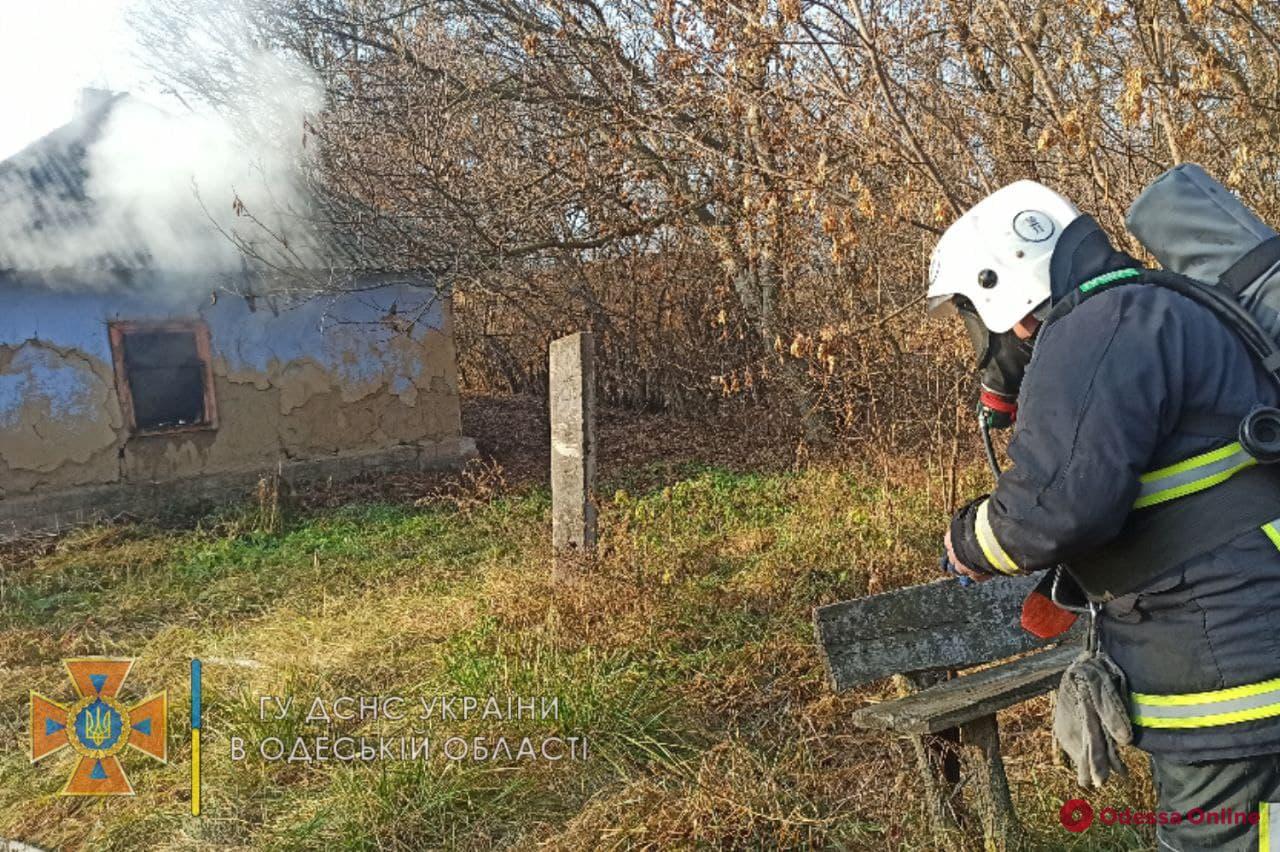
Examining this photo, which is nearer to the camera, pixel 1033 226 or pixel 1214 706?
pixel 1214 706

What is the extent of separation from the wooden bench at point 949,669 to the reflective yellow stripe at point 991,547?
0.81 m

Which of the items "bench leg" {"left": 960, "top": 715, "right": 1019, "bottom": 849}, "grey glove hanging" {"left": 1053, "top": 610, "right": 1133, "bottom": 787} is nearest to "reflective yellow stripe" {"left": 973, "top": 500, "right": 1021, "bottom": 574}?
"grey glove hanging" {"left": 1053, "top": 610, "right": 1133, "bottom": 787}

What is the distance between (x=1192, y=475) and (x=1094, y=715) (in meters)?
0.58

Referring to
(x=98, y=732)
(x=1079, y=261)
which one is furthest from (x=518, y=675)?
(x=1079, y=261)

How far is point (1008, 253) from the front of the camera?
2.20m

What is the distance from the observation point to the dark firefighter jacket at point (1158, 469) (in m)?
1.82

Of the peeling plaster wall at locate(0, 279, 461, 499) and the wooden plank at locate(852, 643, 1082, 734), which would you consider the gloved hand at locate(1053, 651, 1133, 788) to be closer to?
the wooden plank at locate(852, 643, 1082, 734)

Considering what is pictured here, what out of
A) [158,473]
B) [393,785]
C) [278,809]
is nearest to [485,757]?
[393,785]

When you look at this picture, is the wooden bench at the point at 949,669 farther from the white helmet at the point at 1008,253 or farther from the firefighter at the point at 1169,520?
the white helmet at the point at 1008,253

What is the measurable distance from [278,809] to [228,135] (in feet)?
32.2

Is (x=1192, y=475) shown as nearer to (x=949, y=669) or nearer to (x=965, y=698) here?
(x=965, y=698)

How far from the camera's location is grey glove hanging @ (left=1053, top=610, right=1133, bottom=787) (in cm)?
199

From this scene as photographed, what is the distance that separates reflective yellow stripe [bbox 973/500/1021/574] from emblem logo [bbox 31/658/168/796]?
3.64 metres

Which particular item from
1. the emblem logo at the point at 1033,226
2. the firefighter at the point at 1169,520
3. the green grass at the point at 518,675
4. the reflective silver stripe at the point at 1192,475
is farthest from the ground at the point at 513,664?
the emblem logo at the point at 1033,226
